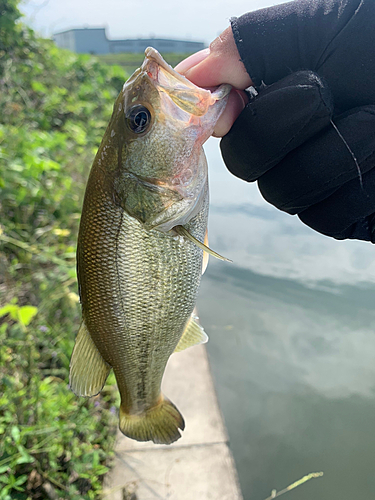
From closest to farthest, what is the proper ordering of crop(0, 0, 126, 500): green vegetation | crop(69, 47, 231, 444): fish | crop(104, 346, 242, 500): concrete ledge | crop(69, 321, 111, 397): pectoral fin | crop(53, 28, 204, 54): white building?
crop(69, 47, 231, 444): fish < crop(69, 321, 111, 397): pectoral fin < crop(0, 0, 126, 500): green vegetation < crop(104, 346, 242, 500): concrete ledge < crop(53, 28, 204, 54): white building

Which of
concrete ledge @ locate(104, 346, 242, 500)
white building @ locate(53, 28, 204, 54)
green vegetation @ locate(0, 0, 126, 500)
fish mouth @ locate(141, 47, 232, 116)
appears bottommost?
concrete ledge @ locate(104, 346, 242, 500)

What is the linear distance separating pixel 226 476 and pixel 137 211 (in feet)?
7.17

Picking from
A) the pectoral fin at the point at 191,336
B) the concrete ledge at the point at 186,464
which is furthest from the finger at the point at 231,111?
the concrete ledge at the point at 186,464

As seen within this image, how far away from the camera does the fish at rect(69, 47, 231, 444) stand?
3.54 feet

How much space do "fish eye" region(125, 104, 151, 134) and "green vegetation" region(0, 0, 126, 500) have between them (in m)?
1.29

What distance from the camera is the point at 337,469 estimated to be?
2.62 m

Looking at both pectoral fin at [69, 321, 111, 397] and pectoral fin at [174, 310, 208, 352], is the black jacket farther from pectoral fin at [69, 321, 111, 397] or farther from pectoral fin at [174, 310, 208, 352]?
pectoral fin at [69, 321, 111, 397]

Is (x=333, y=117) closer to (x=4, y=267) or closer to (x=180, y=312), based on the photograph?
(x=180, y=312)

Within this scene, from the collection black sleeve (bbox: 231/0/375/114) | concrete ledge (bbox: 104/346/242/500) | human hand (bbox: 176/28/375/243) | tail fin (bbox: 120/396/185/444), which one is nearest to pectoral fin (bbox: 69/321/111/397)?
tail fin (bbox: 120/396/185/444)

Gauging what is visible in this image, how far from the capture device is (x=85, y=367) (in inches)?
49.0

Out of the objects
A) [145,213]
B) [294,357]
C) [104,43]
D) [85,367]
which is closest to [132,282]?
[145,213]

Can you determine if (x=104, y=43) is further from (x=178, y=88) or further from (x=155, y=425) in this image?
(x=155, y=425)

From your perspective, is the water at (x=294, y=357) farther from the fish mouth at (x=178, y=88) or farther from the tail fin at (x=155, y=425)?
the fish mouth at (x=178, y=88)

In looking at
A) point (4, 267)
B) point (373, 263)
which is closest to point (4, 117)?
point (4, 267)
